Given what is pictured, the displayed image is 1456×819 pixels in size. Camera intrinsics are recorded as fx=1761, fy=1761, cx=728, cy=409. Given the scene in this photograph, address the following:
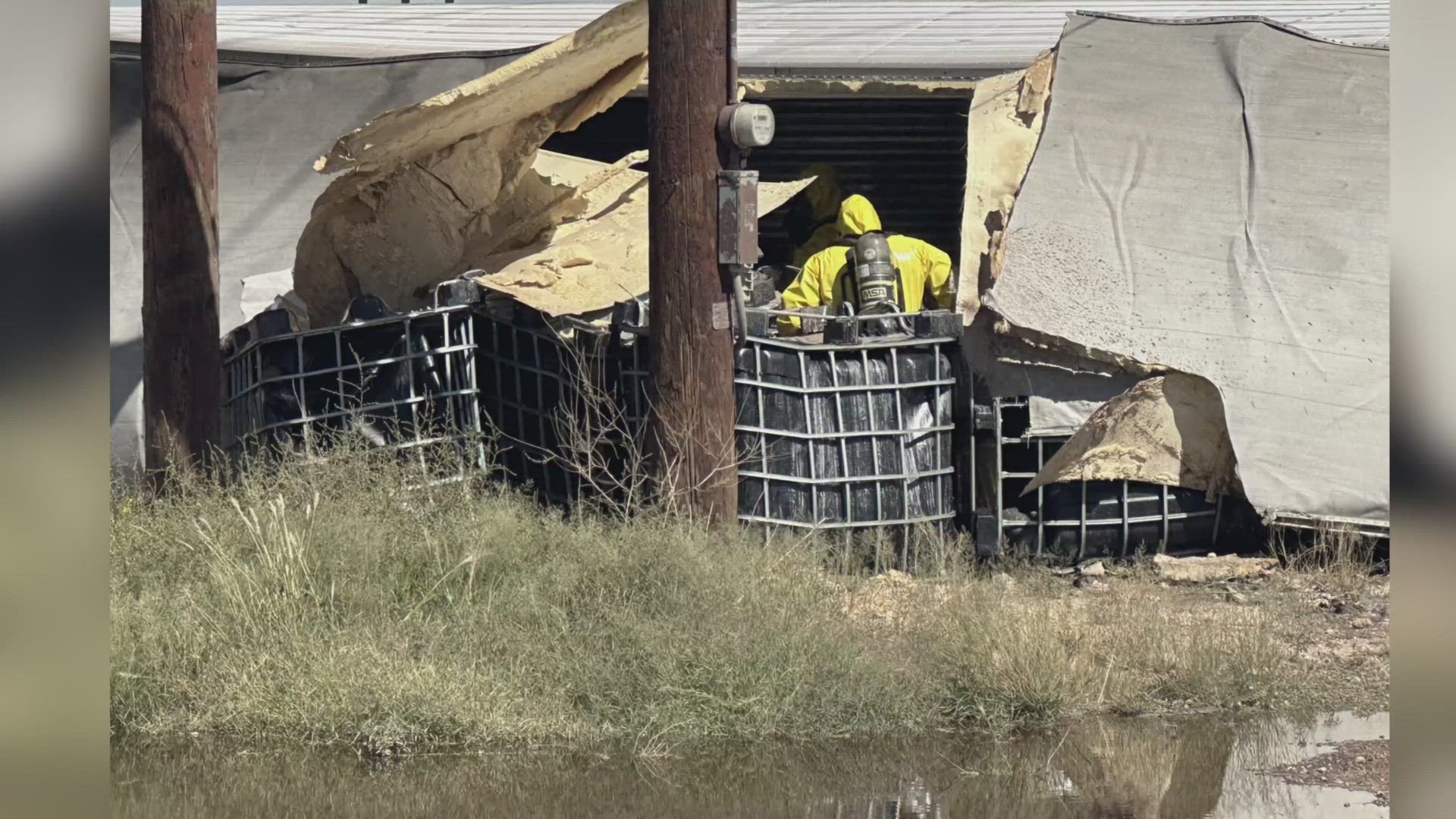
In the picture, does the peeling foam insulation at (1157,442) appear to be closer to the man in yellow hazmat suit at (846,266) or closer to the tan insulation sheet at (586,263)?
the man in yellow hazmat suit at (846,266)

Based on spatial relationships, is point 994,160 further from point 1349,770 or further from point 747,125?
point 1349,770

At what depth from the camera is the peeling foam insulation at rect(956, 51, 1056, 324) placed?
981 cm

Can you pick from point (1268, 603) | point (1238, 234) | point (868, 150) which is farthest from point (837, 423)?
point (868, 150)

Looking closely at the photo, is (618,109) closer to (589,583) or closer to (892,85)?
(892,85)

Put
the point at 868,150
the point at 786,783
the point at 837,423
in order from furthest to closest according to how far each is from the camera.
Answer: the point at 868,150, the point at 837,423, the point at 786,783

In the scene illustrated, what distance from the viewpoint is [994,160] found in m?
10.4

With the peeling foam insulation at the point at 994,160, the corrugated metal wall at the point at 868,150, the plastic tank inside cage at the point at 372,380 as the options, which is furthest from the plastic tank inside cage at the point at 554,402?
the corrugated metal wall at the point at 868,150

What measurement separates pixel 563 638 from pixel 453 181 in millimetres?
4341

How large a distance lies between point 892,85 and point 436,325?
510 cm

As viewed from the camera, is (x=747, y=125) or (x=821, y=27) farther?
(x=821, y=27)

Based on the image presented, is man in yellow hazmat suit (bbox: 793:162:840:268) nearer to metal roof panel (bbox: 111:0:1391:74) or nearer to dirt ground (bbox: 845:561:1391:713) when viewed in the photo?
metal roof panel (bbox: 111:0:1391:74)

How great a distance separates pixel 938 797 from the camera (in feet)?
19.5

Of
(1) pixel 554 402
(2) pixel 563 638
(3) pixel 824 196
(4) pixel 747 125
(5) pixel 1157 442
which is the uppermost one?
(4) pixel 747 125

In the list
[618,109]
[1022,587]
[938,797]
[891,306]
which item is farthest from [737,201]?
[618,109]
